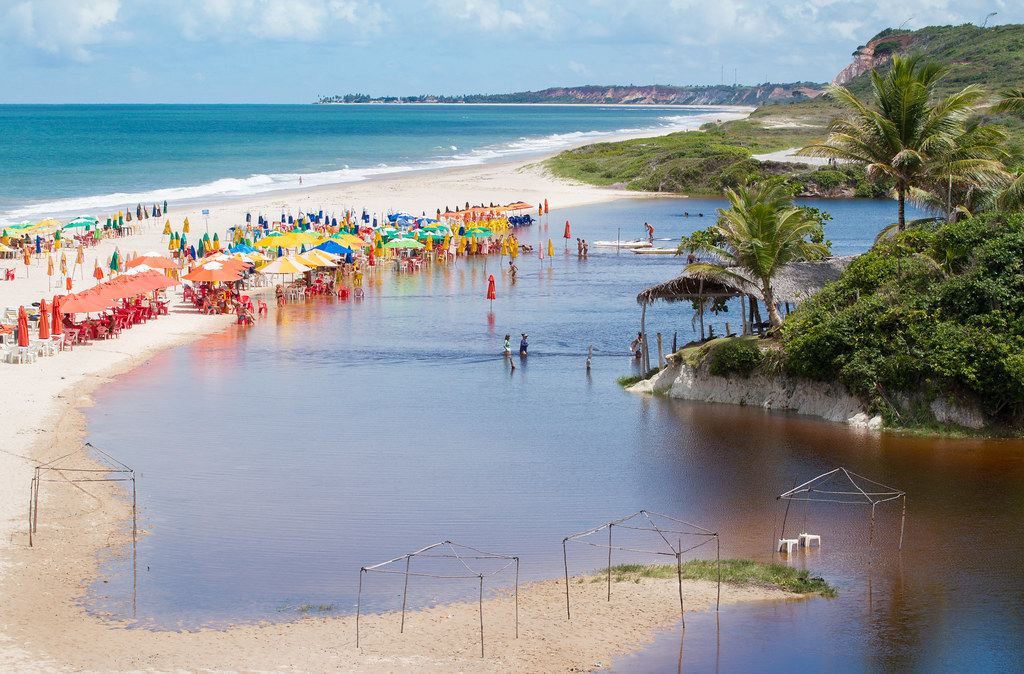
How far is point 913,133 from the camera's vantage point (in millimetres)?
24750

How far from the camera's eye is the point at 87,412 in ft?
73.0

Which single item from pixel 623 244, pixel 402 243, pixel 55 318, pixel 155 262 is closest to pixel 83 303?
pixel 55 318

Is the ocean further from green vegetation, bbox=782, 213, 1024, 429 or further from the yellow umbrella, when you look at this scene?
green vegetation, bbox=782, 213, 1024, 429

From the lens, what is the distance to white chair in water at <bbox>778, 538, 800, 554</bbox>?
49.6ft

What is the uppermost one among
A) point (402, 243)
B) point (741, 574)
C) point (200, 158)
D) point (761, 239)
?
point (200, 158)

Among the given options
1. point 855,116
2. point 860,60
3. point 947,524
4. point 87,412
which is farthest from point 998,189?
point 860,60

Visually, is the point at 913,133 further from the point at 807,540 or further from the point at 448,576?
the point at 448,576

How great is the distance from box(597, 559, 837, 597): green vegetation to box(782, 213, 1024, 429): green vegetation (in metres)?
7.95

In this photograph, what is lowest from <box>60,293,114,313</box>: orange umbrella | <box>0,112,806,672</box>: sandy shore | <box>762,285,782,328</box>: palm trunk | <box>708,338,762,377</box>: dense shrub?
<box>0,112,806,672</box>: sandy shore

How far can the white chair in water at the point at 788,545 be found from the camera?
595 inches

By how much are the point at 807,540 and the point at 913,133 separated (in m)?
13.0

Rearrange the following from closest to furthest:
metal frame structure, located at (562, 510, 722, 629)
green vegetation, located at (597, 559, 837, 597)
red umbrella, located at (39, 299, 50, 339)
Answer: green vegetation, located at (597, 559, 837, 597)
metal frame structure, located at (562, 510, 722, 629)
red umbrella, located at (39, 299, 50, 339)

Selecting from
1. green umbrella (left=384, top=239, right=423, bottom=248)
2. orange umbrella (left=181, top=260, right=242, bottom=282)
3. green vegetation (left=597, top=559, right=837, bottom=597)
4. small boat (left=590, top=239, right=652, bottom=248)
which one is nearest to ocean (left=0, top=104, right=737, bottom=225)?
green umbrella (left=384, top=239, right=423, bottom=248)

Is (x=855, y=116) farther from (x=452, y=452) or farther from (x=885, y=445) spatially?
(x=452, y=452)
